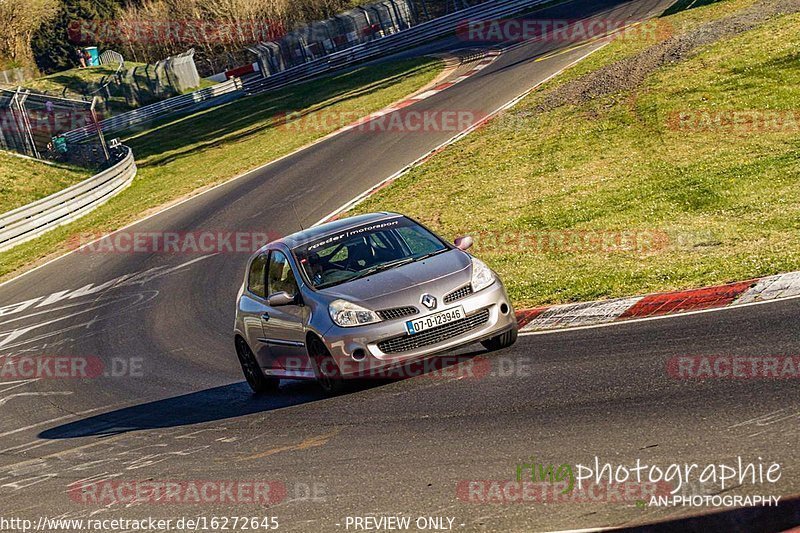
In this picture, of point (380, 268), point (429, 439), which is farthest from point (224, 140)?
point (429, 439)

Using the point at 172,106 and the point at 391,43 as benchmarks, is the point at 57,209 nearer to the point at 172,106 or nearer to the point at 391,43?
the point at 391,43

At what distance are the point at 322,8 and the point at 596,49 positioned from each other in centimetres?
4363

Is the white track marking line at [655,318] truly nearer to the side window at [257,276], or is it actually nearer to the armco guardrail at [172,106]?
the side window at [257,276]

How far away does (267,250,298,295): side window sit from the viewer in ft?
34.6

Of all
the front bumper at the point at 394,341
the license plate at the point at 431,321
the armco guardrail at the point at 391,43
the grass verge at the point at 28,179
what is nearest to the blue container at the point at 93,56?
the armco guardrail at the point at 391,43

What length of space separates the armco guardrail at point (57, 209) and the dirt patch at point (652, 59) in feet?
49.7

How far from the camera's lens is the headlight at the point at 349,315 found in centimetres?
934

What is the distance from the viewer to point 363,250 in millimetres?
10500

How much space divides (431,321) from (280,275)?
2288 mm

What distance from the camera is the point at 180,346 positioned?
1508 cm

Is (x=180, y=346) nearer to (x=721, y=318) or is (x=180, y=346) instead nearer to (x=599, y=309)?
(x=599, y=309)

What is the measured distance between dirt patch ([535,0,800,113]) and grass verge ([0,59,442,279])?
34.7ft

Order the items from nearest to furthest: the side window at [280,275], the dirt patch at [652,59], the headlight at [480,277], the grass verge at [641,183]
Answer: the headlight at [480,277] → the side window at [280,275] → the grass verge at [641,183] → the dirt patch at [652,59]

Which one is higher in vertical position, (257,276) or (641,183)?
(257,276)
